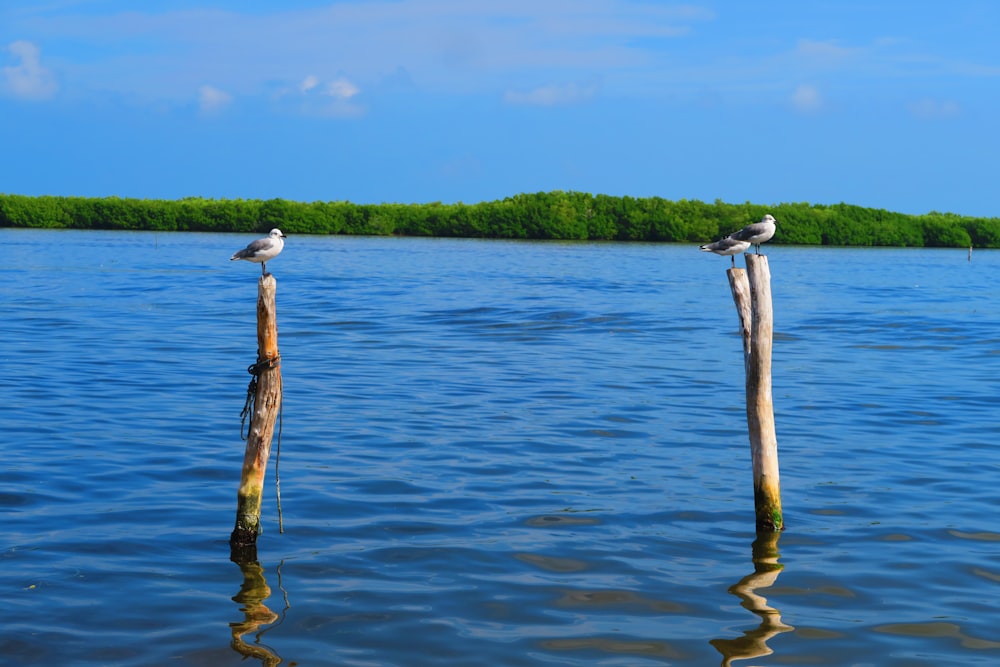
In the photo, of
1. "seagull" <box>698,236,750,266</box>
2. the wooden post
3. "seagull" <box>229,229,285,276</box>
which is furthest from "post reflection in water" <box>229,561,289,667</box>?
"seagull" <box>698,236,750,266</box>

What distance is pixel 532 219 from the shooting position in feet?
323

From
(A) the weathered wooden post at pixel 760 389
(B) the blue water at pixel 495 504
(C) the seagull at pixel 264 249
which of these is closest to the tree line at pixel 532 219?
(B) the blue water at pixel 495 504

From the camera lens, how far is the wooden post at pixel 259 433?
30.2ft

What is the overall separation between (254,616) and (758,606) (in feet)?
12.2

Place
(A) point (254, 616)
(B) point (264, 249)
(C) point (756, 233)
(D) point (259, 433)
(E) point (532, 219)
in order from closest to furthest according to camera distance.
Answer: (A) point (254, 616) < (D) point (259, 433) < (B) point (264, 249) < (C) point (756, 233) < (E) point (532, 219)

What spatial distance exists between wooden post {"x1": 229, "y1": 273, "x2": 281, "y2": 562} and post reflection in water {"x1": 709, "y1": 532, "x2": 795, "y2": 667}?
13.0 feet

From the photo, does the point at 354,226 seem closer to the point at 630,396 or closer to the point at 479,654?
the point at 630,396

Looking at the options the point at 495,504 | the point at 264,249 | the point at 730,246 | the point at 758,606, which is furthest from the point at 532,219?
the point at 758,606

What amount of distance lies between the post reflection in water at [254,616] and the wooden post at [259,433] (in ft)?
1.15

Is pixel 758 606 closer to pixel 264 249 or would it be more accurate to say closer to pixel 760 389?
pixel 760 389

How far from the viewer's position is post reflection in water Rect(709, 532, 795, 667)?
24.4ft

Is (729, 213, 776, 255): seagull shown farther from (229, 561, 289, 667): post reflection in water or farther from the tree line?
the tree line

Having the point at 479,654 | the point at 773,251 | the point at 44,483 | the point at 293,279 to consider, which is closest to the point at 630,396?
the point at 44,483

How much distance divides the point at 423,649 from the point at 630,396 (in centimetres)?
1115
